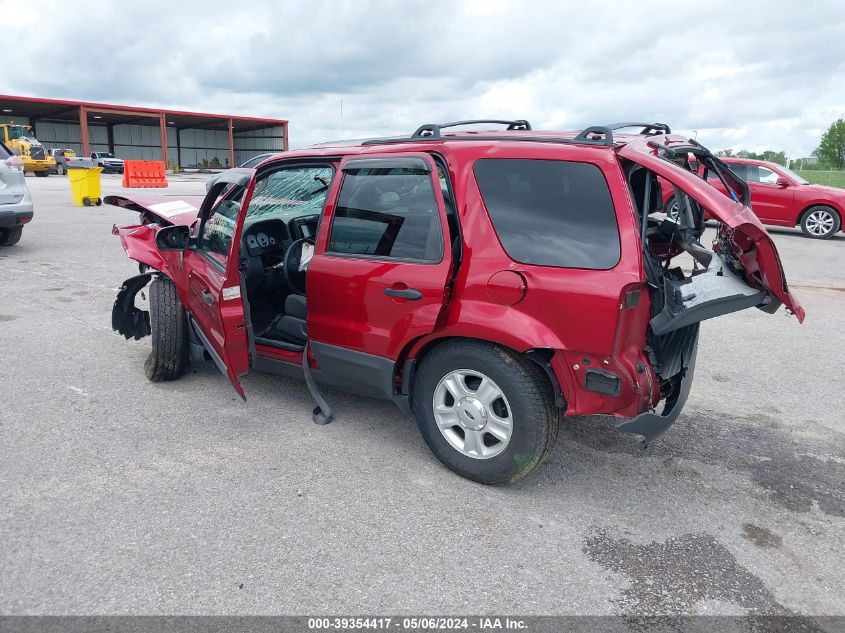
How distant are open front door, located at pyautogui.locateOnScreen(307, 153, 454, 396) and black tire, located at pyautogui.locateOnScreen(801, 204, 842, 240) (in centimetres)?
1293

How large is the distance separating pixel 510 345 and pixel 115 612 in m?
1.94

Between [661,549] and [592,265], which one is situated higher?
[592,265]

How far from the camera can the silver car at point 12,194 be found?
8664mm

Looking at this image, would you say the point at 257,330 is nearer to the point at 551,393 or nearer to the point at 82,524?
the point at 82,524

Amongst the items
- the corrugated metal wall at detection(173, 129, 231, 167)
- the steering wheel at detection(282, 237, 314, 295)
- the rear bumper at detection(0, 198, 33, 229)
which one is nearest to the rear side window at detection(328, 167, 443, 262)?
the steering wheel at detection(282, 237, 314, 295)

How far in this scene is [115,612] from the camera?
2.32 metres

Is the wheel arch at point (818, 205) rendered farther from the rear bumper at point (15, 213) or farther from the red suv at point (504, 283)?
the rear bumper at point (15, 213)

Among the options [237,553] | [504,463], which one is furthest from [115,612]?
[504,463]

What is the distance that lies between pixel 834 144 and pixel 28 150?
2949 inches

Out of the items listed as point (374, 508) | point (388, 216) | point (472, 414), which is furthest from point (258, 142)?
point (374, 508)

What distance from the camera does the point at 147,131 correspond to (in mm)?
55500

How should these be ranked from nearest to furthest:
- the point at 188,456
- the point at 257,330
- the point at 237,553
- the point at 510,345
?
the point at 237,553 < the point at 510,345 < the point at 188,456 < the point at 257,330

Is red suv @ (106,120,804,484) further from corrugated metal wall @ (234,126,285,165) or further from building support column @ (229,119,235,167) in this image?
corrugated metal wall @ (234,126,285,165)

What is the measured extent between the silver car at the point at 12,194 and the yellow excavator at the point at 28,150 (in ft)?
83.0
